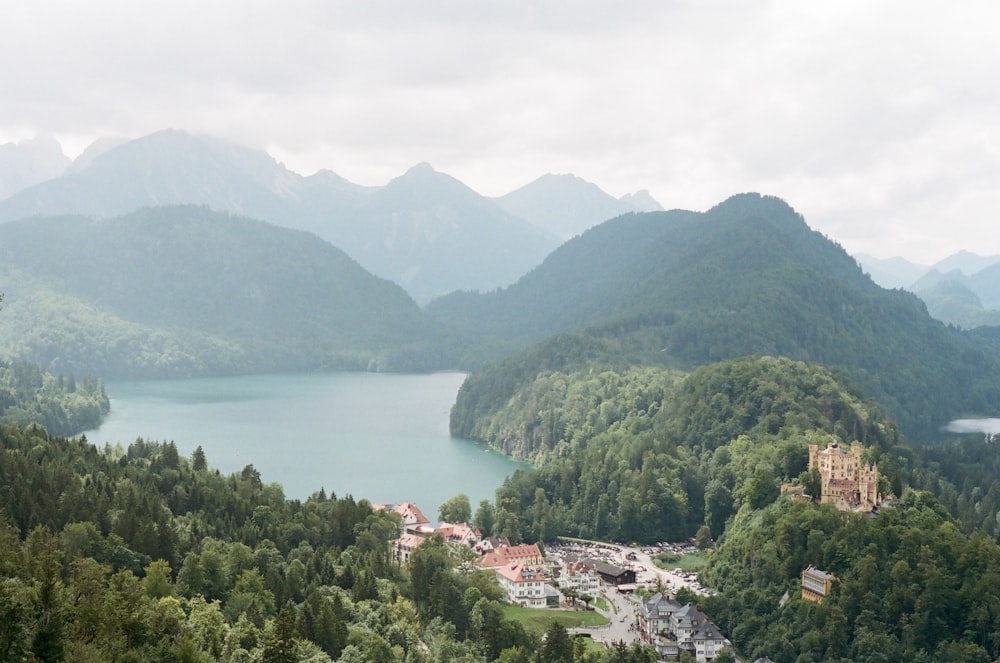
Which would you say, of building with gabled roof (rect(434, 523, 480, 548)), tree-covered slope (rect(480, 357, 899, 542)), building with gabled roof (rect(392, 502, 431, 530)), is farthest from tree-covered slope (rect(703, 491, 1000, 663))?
building with gabled roof (rect(392, 502, 431, 530))

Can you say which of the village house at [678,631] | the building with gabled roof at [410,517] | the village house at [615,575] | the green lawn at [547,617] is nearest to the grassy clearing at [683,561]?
the village house at [615,575]

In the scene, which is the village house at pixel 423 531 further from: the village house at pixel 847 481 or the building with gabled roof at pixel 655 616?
the village house at pixel 847 481

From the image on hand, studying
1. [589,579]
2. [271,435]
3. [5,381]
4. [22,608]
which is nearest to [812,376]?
[589,579]

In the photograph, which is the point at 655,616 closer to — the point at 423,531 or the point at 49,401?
the point at 423,531

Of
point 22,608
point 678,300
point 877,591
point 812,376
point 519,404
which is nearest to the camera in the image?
point 22,608

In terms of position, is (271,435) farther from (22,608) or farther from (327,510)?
(22,608)

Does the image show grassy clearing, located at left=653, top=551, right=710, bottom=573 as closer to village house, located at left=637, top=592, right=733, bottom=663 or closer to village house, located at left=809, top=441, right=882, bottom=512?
village house, located at left=809, top=441, right=882, bottom=512
